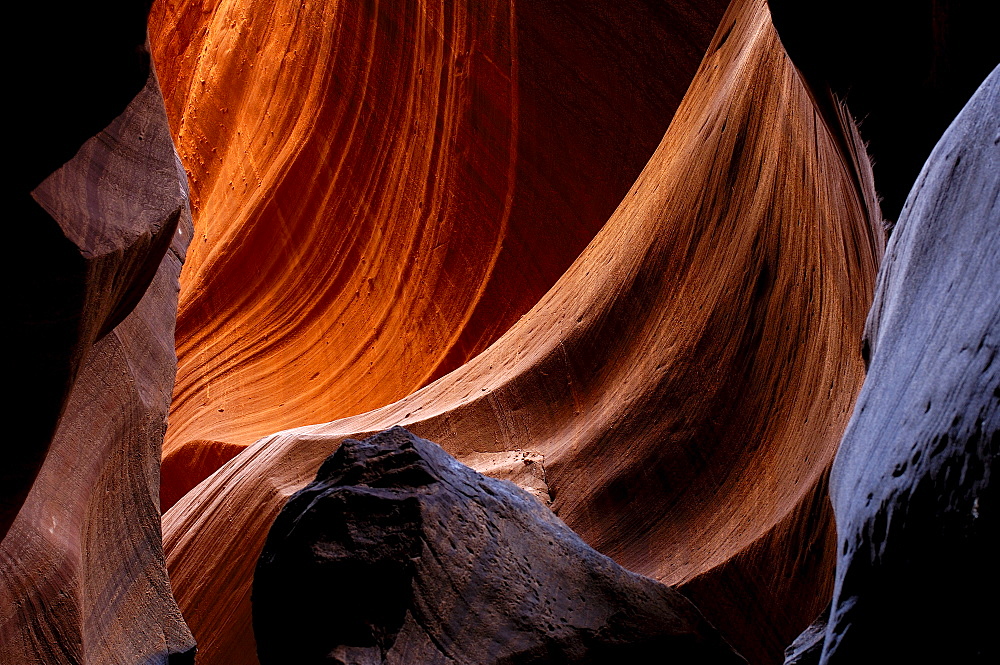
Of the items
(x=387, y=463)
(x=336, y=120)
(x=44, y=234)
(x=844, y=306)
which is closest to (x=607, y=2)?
(x=336, y=120)

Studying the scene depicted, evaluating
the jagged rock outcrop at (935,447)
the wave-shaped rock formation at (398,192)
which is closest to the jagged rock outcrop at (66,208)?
the jagged rock outcrop at (935,447)

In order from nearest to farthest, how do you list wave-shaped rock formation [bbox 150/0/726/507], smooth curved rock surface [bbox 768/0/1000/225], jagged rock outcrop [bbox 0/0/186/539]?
1. jagged rock outcrop [bbox 0/0/186/539]
2. smooth curved rock surface [bbox 768/0/1000/225]
3. wave-shaped rock formation [bbox 150/0/726/507]

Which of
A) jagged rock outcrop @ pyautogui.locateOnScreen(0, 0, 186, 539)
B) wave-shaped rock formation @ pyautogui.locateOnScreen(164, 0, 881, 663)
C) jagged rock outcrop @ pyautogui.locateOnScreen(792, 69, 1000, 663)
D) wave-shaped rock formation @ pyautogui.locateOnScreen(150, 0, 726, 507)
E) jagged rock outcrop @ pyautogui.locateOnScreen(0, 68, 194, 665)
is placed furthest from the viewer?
wave-shaped rock formation @ pyautogui.locateOnScreen(150, 0, 726, 507)

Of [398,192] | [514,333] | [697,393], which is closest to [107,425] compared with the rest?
[697,393]

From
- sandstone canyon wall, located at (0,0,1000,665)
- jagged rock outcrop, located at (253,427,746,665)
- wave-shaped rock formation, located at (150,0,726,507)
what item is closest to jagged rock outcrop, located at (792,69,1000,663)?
sandstone canyon wall, located at (0,0,1000,665)

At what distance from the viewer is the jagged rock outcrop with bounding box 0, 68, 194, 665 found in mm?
1757

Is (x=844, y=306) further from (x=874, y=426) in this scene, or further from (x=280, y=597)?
(x=280, y=597)

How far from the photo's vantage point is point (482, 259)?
5.77 m

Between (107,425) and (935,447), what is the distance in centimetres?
218

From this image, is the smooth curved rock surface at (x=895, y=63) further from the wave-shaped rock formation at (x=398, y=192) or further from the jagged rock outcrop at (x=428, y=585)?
the wave-shaped rock formation at (x=398, y=192)

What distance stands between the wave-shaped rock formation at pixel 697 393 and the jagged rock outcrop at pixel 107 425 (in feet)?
3.31

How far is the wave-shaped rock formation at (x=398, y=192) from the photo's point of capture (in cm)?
561

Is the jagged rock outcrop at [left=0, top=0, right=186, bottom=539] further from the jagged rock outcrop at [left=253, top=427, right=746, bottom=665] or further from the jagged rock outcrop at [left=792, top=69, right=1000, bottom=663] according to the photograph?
the jagged rock outcrop at [left=792, top=69, right=1000, bottom=663]

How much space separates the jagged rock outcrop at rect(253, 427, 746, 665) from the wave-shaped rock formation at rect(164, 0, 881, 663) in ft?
3.00
